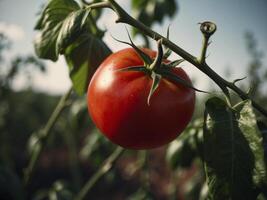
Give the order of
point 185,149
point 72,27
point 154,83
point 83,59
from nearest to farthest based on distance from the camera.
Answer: point 154,83, point 72,27, point 83,59, point 185,149

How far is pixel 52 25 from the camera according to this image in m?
1.01

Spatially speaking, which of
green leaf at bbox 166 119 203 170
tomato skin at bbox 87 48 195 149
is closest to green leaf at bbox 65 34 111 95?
tomato skin at bbox 87 48 195 149

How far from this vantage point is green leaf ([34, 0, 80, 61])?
994mm

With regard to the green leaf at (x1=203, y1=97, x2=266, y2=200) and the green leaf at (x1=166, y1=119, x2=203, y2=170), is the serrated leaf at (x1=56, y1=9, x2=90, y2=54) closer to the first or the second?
the green leaf at (x1=203, y1=97, x2=266, y2=200)

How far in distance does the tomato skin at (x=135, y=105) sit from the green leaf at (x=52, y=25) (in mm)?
233

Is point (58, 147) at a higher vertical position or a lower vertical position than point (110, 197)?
lower

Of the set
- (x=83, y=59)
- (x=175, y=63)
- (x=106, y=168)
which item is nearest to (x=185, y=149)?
(x=106, y=168)

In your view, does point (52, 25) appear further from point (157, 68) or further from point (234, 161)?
point (234, 161)

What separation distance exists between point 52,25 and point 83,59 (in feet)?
0.44

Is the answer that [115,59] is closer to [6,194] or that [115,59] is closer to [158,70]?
[158,70]

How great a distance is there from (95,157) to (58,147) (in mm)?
5165

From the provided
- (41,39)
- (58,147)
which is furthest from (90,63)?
(58,147)

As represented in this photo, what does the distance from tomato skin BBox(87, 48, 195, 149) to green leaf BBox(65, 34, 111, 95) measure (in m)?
0.25

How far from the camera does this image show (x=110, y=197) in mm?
5180
